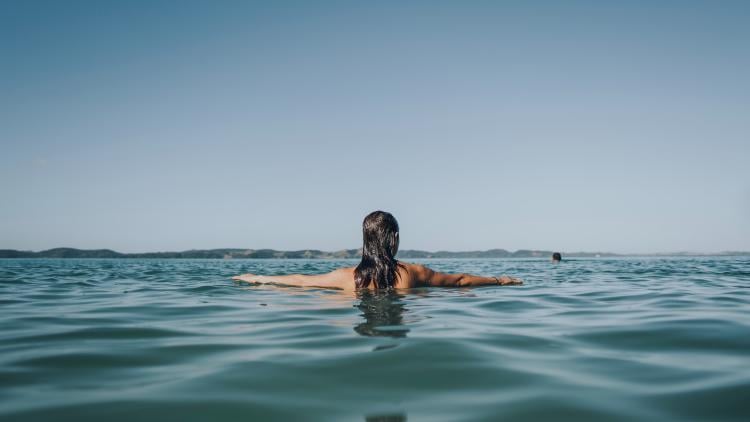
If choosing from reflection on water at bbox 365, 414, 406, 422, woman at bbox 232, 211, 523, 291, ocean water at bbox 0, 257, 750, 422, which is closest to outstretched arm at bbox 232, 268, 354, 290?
woman at bbox 232, 211, 523, 291

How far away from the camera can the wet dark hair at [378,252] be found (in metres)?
8.61

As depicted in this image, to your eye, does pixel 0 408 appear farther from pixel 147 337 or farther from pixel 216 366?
pixel 147 337

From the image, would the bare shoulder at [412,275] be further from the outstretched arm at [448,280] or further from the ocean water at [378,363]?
the ocean water at [378,363]

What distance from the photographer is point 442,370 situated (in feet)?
11.8

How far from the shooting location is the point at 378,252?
879 cm

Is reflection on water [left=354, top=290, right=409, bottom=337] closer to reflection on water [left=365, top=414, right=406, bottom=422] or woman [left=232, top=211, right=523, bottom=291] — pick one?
woman [left=232, top=211, right=523, bottom=291]

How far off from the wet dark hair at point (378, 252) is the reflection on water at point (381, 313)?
0.76 ft

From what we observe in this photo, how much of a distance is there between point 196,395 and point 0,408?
1.04m

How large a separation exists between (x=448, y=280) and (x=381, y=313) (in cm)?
408

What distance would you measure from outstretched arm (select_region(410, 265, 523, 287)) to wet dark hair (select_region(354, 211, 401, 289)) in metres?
0.67

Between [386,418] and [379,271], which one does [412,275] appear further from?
[386,418]

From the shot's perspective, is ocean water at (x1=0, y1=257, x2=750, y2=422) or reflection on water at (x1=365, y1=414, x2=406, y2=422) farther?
ocean water at (x1=0, y1=257, x2=750, y2=422)

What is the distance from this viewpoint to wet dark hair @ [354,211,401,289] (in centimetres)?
861

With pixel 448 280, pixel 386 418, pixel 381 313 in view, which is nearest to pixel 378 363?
pixel 386 418
